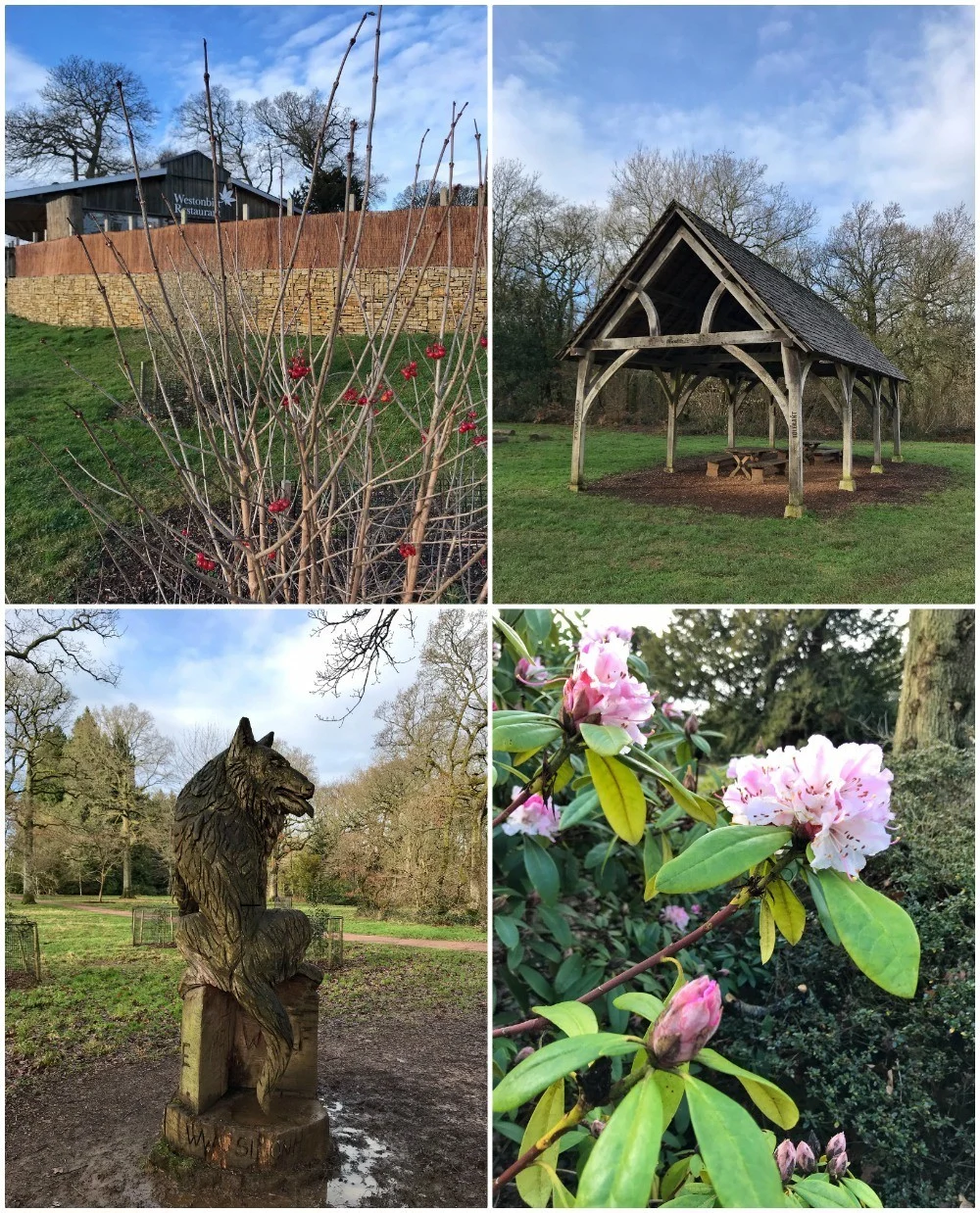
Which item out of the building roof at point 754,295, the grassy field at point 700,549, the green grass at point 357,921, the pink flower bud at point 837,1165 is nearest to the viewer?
the pink flower bud at point 837,1165

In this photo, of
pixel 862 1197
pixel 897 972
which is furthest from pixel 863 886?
pixel 862 1197

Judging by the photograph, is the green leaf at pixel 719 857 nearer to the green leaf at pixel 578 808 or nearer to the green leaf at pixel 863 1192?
the green leaf at pixel 578 808

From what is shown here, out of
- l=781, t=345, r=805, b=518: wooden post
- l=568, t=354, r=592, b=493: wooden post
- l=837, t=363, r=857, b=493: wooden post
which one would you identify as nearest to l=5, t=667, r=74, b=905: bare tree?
l=568, t=354, r=592, b=493: wooden post

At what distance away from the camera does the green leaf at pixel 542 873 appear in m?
1.99

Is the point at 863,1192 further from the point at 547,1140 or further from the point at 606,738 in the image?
the point at 606,738

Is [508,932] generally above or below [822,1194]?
above

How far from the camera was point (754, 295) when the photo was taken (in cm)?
550

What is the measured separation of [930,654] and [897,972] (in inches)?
124

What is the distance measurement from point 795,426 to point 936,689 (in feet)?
6.73

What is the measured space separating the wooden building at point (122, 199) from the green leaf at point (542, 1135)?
3324 mm

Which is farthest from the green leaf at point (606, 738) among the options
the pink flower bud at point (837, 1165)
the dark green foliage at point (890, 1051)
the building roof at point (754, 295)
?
the building roof at point (754, 295)

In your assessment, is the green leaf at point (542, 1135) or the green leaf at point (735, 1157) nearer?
the green leaf at point (735, 1157)

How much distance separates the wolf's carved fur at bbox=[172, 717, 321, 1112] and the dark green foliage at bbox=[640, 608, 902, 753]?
2.13 meters

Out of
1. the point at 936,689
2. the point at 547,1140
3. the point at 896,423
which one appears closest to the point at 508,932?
the point at 547,1140
